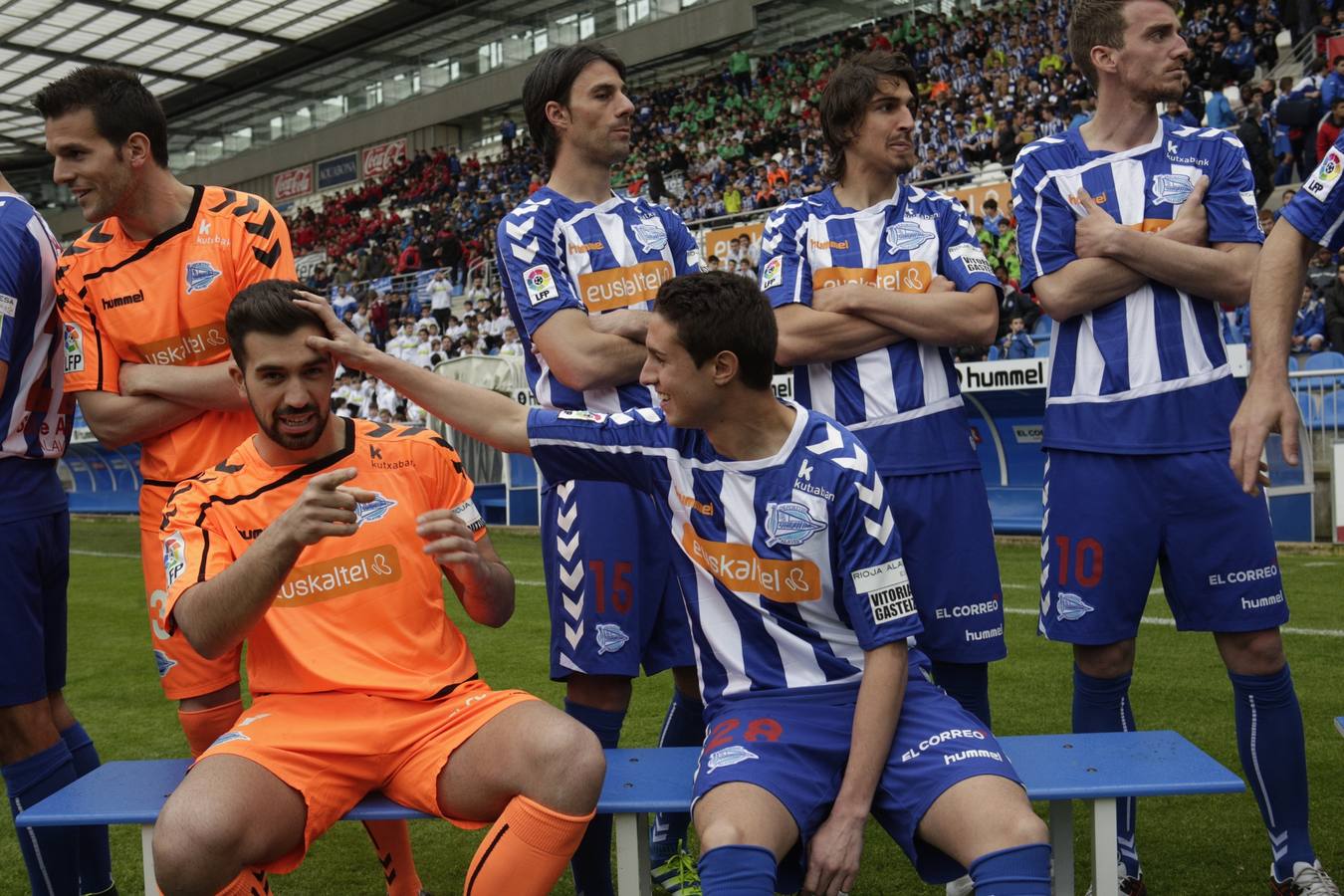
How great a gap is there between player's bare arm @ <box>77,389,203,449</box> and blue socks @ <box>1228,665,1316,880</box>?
286 centimetres

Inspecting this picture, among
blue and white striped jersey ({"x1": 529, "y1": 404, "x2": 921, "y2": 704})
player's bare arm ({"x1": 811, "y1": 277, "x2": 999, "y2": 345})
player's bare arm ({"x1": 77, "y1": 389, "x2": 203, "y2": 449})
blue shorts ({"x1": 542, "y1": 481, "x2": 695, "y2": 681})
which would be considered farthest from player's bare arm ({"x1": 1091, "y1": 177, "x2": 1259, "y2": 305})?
player's bare arm ({"x1": 77, "y1": 389, "x2": 203, "y2": 449})

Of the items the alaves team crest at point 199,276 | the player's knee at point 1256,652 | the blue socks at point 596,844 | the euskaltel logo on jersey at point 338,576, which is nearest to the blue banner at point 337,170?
the alaves team crest at point 199,276

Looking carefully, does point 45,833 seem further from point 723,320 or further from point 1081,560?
point 1081,560

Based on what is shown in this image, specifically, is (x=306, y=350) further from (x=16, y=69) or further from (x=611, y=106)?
(x=16, y=69)

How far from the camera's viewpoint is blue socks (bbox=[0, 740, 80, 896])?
3111mm

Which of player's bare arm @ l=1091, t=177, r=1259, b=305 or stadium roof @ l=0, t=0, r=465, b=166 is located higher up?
stadium roof @ l=0, t=0, r=465, b=166

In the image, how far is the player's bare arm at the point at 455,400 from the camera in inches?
111

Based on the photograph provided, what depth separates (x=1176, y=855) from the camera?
3656mm

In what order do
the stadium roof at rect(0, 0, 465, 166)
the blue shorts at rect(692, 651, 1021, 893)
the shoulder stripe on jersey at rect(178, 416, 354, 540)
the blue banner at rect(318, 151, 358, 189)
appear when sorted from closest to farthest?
the blue shorts at rect(692, 651, 1021, 893)
the shoulder stripe on jersey at rect(178, 416, 354, 540)
the stadium roof at rect(0, 0, 465, 166)
the blue banner at rect(318, 151, 358, 189)

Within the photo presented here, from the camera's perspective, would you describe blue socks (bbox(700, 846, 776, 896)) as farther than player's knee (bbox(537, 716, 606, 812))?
No

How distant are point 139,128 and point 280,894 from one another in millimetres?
2215

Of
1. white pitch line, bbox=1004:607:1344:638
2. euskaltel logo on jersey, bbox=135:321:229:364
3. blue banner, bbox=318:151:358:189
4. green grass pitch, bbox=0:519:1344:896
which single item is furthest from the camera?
blue banner, bbox=318:151:358:189

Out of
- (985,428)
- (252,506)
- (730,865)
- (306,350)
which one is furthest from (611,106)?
(985,428)

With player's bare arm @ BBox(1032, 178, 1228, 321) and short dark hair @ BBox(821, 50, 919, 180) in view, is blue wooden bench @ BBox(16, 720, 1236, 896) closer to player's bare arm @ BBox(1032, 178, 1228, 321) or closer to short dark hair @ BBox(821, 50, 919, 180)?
player's bare arm @ BBox(1032, 178, 1228, 321)
